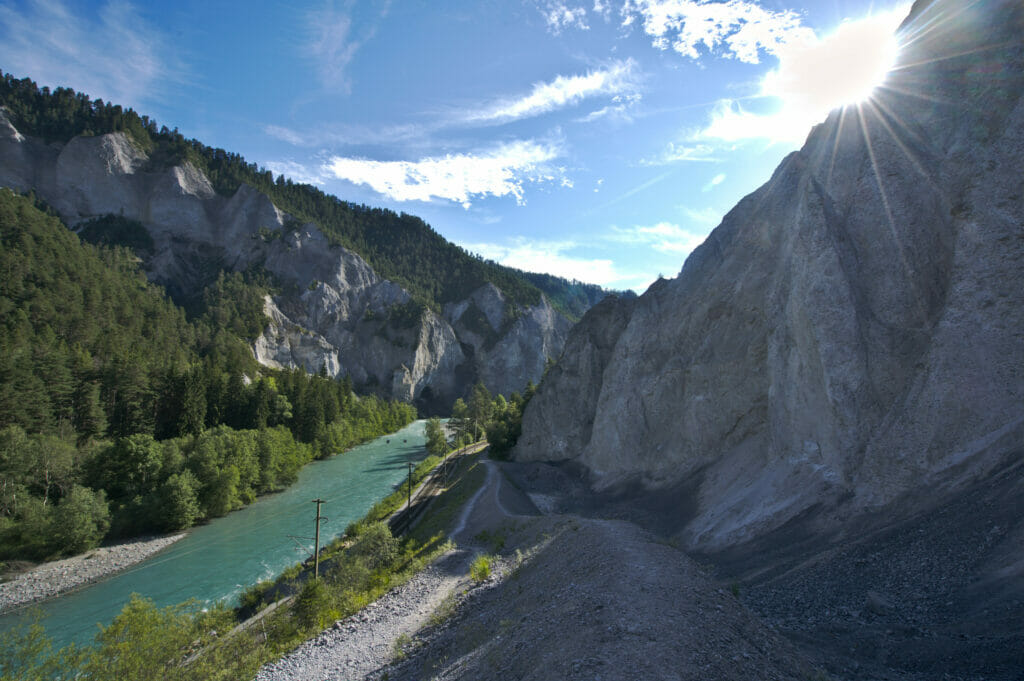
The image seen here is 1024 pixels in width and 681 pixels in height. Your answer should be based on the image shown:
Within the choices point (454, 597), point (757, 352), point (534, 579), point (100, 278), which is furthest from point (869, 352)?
point (100, 278)

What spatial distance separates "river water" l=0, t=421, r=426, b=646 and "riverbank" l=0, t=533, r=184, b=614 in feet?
2.35

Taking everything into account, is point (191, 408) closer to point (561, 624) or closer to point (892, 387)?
point (561, 624)

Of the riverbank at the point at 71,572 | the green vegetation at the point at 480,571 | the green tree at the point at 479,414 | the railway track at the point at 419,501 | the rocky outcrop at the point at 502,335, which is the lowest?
the railway track at the point at 419,501

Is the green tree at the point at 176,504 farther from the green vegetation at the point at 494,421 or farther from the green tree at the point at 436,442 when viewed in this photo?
the green tree at the point at 436,442

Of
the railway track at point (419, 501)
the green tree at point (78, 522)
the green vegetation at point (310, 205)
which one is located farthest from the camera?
the green vegetation at point (310, 205)

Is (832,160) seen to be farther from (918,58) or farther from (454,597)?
(454,597)

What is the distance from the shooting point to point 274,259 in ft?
385

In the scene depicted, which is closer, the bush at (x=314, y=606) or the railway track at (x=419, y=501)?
the bush at (x=314, y=606)

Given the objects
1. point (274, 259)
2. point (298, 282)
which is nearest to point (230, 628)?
point (298, 282)

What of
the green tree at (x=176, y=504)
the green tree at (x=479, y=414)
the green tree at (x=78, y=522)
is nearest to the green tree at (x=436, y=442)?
the green tree at (x=479, y=414)

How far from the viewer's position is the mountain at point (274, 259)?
100812mm

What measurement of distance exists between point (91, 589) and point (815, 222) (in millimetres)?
39889

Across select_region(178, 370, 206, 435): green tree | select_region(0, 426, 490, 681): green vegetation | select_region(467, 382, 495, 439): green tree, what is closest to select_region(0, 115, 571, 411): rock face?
select_region(467, 382, 495, 439): green tree

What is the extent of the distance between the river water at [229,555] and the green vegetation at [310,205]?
91.8 m
